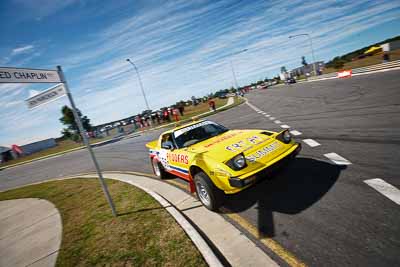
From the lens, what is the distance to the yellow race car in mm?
3625

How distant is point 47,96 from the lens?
13.4ft

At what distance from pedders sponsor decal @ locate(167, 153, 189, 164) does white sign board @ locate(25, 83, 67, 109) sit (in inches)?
102

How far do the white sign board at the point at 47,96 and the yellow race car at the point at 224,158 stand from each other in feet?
7.93

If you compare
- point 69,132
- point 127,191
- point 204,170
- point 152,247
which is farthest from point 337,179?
point 69,132

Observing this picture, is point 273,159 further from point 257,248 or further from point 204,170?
point 257,248

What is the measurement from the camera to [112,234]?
419 centimetres

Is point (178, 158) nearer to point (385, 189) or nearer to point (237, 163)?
point (237, 163)

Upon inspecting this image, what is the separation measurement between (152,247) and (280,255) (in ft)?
6.25

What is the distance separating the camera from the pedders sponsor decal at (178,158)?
4686mm

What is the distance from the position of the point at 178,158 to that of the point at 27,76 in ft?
10.3

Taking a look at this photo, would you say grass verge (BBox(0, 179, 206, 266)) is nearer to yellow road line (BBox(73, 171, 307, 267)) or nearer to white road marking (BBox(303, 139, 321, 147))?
yellow road line (BBox(73, 171, 307, 267))

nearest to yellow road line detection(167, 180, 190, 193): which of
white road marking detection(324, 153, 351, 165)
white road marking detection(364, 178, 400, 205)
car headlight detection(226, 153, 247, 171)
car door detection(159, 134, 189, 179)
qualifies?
car door detection(159, 134, 189, 179)

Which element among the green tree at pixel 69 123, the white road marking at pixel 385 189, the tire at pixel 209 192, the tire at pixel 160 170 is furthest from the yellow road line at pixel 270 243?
the green tree at pixel 69 123

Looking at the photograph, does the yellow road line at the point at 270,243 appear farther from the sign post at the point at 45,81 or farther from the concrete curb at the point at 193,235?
the sign post at the point at 45,81
